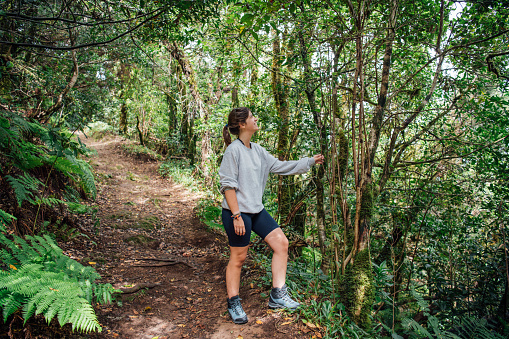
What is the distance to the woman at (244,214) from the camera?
8.95 ft

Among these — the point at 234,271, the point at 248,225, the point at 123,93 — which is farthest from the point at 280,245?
the point at 123,93

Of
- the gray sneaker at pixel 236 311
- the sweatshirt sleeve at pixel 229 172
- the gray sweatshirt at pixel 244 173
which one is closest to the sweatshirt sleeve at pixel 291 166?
the gray sweatshirt at pixel 244 173

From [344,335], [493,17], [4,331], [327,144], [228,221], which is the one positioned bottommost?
[344,335]

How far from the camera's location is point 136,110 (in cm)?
1395

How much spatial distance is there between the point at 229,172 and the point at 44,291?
1.64 metres

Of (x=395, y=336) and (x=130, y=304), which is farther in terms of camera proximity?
(x=130, y=304)

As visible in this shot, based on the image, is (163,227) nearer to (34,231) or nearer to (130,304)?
(34,231)

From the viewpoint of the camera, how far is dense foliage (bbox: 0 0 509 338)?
2.76 metres

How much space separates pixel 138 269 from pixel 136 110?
11.5m

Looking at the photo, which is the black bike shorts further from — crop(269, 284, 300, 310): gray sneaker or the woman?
crop(269, 284, 300, 310): gray sneaker

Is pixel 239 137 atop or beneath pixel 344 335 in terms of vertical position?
atop

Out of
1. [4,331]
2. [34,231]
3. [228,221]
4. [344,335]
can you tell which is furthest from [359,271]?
→ [34,231]

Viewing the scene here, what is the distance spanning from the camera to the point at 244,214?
279 centimetres

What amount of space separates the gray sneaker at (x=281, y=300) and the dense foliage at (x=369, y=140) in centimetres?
16
